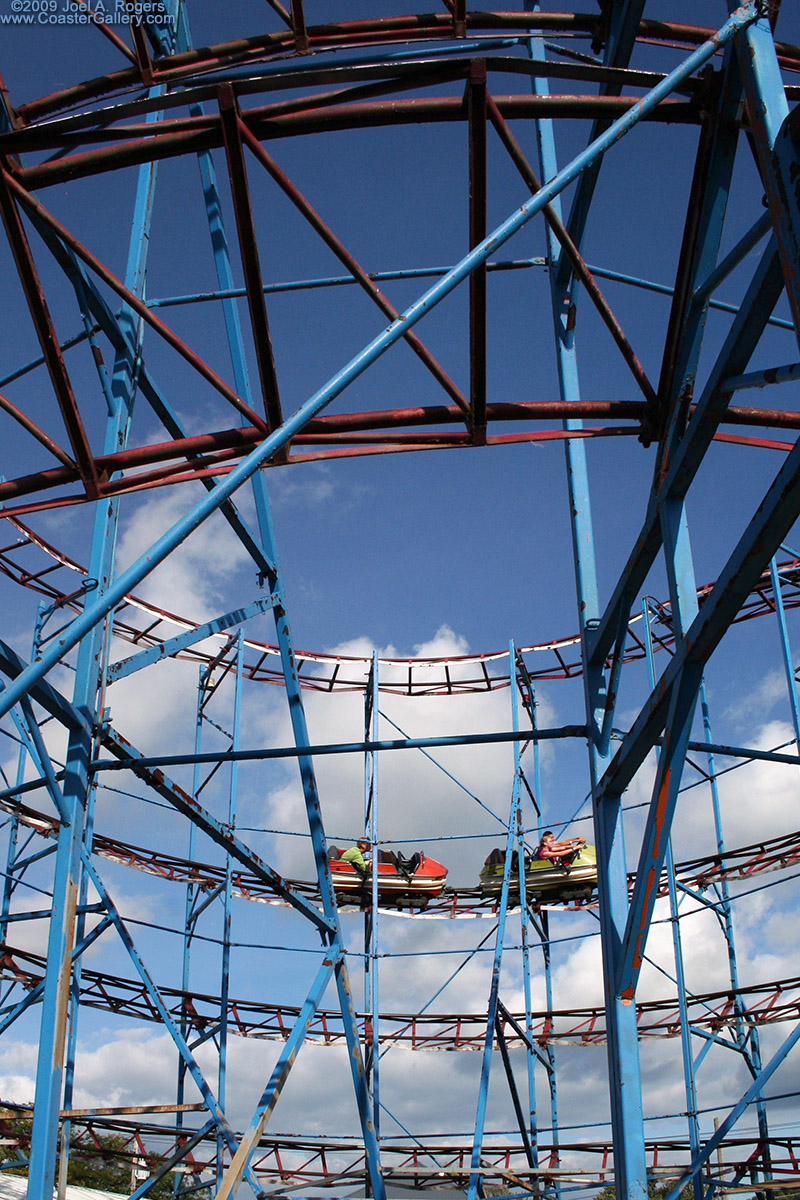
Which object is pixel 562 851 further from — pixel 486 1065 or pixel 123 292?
pixel 123 292

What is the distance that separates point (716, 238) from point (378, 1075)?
12.6m

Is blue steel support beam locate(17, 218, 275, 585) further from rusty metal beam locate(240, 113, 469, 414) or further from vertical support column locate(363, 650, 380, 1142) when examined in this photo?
vertical support column locate(363, 650, 380, 1142)

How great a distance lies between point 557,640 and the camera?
1920 cm

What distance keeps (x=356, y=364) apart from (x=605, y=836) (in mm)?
2693

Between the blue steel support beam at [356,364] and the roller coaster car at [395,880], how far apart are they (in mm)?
15709

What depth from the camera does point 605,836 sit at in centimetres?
498

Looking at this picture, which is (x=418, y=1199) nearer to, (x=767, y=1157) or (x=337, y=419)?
(x=767, y=1157)

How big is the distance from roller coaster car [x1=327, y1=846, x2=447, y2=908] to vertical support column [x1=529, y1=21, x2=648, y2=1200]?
14.0 meters

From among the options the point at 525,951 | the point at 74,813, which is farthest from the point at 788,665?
the point at 74,813

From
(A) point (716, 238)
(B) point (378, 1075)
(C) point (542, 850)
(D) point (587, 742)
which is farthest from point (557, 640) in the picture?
(A) point (716, 238)

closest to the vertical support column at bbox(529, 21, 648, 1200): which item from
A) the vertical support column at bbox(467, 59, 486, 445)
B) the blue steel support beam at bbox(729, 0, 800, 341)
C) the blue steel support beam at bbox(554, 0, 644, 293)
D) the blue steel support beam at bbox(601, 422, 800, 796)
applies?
the blue steel support beam at bbox(554, 0, 644, 293)

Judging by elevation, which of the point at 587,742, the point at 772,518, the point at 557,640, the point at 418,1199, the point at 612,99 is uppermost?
the point at 557,640

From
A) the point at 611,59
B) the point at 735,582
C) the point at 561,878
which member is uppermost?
the point at 561,878

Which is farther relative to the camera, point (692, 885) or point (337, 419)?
point (692, 885)
